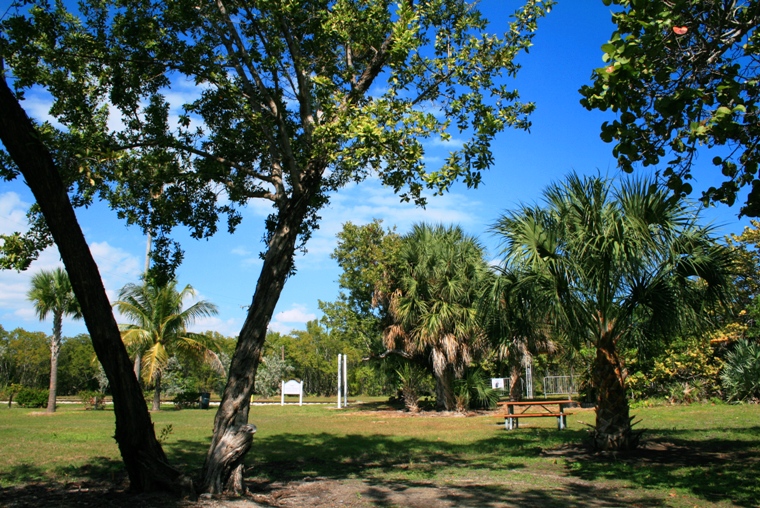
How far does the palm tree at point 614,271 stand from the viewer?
31.8 feet

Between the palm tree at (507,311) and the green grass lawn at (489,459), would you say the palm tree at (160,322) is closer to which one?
the green grass lawn at (489,459)

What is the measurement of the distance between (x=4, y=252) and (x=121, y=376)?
8.89 ft

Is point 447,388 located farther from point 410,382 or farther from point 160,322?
point 160,322

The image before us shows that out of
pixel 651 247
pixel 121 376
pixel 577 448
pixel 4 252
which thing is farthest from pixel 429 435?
pixel 4 252

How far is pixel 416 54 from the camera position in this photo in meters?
8.77

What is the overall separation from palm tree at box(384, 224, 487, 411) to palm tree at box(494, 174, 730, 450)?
36.5ft

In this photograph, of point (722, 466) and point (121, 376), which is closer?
point (121, 376)

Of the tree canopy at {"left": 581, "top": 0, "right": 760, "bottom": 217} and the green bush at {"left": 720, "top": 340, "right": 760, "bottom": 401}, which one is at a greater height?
the tree canopy at {"left": 581, "top": 0, "right": 760, "bottom": 217}

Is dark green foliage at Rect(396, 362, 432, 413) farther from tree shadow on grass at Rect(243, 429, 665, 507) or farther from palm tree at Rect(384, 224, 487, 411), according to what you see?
tree shadow on grass at Rect(243, 429, 665, 507)

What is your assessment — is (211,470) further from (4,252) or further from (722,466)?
(722,466)

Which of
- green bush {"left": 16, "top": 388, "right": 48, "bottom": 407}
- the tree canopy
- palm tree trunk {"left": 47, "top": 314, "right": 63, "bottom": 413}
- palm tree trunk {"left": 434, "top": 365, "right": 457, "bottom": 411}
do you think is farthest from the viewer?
green bush {"left": 16, "top": 388, "right": 48, "bottom": 407}

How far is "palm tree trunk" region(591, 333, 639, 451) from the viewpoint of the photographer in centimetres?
1030

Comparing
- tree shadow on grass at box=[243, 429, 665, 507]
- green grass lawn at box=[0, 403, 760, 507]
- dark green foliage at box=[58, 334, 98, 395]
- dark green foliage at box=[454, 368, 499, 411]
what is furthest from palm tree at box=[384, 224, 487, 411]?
dark green foliage at box=[58, 334, 98, 395]

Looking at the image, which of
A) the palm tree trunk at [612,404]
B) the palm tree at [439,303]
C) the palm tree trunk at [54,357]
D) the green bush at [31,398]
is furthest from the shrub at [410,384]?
the green bush at [31,398]
